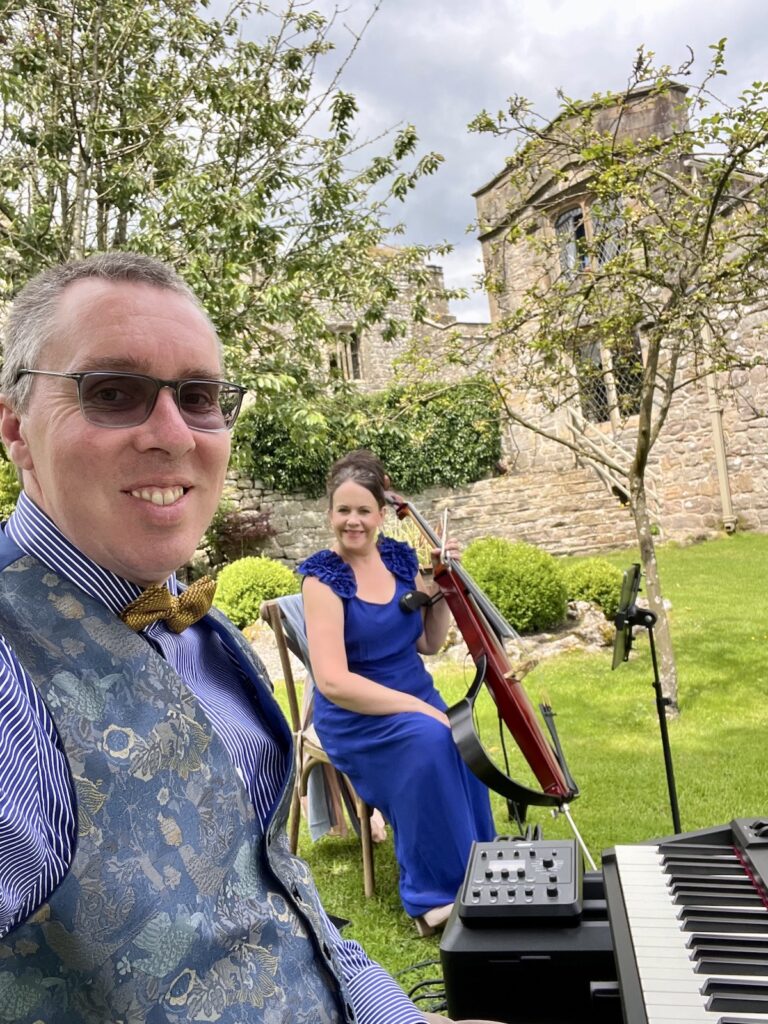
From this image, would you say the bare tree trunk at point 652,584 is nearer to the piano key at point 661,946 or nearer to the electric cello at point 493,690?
the electric cello at point 493,690

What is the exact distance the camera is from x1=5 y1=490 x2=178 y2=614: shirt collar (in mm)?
1026

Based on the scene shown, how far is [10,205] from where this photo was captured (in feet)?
22.1

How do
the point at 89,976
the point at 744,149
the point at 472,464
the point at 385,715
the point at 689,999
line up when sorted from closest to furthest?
the point at 89,976 < the point at 689,999 < the point at 385,715 < the point at 744,149 < the point at 472,464

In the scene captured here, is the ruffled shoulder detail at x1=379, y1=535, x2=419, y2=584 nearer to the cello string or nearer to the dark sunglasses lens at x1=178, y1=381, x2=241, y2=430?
the cello string

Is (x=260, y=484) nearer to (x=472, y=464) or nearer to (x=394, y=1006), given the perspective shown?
(x=472, y=464)

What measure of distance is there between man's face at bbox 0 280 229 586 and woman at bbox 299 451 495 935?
2206 mm

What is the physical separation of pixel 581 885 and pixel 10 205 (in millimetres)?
7009

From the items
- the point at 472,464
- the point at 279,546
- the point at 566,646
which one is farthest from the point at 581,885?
the point at 472,464

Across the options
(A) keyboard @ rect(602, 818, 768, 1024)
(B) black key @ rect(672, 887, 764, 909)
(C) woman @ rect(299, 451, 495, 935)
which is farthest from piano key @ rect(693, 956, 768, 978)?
(C) woman @ rect(299, 451, 495, 935)

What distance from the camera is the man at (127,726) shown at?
33.9 inches

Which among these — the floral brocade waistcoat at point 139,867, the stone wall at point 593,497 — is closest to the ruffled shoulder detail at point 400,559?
the floral brocade waistcoat at point 139,867

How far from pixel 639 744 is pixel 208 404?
15.2 feet

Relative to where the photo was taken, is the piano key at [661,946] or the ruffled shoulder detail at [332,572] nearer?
the piano key at [661,946]

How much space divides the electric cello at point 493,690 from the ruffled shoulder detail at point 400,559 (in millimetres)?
202
